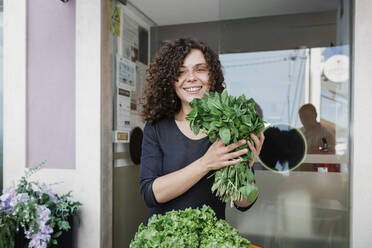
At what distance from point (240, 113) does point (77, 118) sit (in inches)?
81.6

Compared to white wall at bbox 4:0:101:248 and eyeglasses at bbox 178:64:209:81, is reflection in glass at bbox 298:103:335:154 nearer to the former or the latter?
eyeglasses at bbox 178:64:209:81

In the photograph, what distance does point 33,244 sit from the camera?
2.12m

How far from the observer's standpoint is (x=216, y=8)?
12.6 ft

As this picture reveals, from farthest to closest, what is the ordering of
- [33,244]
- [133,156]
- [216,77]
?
[133,156] < [33,244] < [216,77]

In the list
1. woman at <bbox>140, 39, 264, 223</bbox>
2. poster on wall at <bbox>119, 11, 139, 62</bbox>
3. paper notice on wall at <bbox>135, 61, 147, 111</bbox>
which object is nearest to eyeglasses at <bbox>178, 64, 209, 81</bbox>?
woman at <bbox>140, 39, 264, 223</bbox>

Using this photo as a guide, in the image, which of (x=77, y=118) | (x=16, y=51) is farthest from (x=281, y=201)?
(x=16, y=51)

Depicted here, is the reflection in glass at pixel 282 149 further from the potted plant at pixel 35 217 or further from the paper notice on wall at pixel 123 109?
the potted plant at pixel 35 217

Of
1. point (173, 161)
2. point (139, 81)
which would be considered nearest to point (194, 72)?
point (173, 161)

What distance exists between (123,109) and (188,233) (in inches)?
94.1

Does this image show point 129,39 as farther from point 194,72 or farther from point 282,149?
point 194,72

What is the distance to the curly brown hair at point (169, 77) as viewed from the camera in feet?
4.32

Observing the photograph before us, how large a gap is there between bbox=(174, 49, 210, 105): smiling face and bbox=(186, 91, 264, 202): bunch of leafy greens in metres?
0.20

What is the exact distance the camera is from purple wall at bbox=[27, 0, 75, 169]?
2795 mm

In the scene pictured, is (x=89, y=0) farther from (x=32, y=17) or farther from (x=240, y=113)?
(x=240, y=113)
